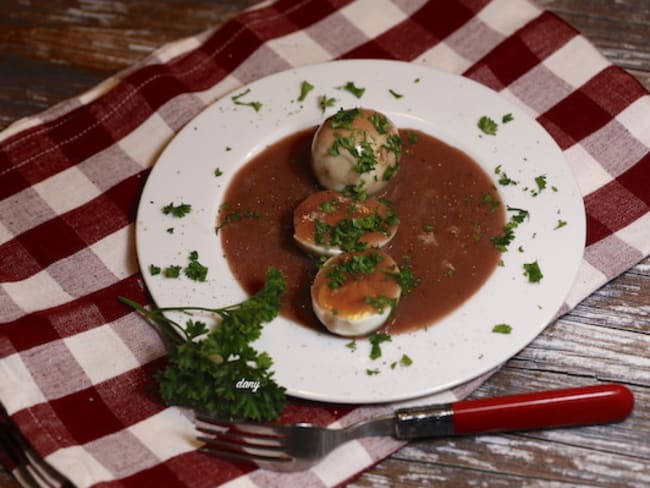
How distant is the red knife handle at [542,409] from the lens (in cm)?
296

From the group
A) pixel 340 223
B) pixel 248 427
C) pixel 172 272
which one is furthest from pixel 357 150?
pixel 248 427

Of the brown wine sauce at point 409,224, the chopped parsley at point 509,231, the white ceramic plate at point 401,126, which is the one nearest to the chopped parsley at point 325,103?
the white ceramic plate at point 401,126

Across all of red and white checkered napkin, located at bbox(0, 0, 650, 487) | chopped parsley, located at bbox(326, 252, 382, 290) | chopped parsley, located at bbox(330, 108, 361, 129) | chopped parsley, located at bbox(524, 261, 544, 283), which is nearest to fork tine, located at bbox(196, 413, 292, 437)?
red and white checkered napkin, located at bbox(0, 0, 650, 487)

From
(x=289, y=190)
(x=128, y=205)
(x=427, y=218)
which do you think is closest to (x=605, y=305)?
(x=427, y=218)

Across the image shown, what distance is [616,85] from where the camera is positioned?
160 inches

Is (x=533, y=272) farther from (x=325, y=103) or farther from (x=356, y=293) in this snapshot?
(x=325, y=103)

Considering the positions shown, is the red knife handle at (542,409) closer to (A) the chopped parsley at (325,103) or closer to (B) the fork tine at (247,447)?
(B) the fork tine at (247,447)

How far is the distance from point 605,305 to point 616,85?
110 centimetres

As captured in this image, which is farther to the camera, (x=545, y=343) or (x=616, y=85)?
(x=616, y=85)

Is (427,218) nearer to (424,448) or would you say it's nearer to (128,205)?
(424,448)

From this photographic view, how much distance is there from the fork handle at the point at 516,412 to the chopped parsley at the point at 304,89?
4.93 feet

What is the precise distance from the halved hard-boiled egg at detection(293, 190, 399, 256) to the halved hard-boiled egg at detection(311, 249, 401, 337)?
0.11m

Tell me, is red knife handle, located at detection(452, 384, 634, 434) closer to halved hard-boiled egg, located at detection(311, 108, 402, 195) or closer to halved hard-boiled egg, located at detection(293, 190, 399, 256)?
halved hard-boiled egg, located at detection(293, 190, 399, 256)

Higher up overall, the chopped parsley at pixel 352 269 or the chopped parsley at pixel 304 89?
the chopped parsley at pixel 304 89
